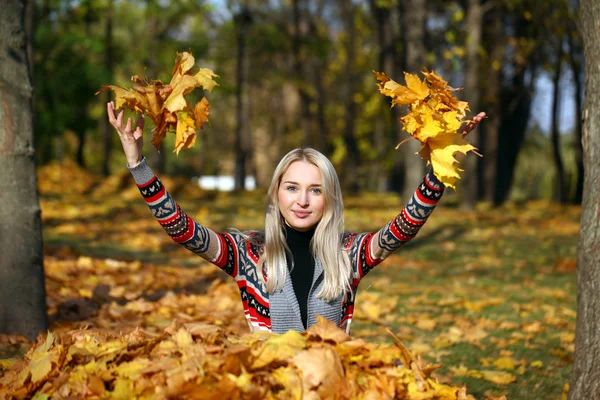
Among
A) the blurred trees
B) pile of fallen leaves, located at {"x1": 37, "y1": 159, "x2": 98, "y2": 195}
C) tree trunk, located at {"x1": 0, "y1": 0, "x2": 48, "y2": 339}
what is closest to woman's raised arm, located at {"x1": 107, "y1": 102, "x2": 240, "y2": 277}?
tree trunk, located at {"x1": 0, "y1": 0, "x2": 48, "y2": 339}

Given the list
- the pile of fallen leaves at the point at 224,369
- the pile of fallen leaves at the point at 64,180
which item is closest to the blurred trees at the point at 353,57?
the pile of fallen leaves at the point at 64,180

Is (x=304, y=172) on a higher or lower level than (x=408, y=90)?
lower

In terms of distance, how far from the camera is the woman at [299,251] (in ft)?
10.7

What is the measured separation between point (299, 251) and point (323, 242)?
0.17 meters

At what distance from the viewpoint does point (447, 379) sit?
4.54 meters

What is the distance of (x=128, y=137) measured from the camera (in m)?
3.04

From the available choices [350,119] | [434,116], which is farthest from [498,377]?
[350,119]

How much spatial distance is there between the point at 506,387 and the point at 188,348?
106 inches

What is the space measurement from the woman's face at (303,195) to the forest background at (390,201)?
2.70 ft

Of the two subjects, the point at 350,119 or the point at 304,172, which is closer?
the point at 304,172

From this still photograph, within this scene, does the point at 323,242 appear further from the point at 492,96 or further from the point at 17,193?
the point at 492,96

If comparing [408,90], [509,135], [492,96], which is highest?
[492,96]

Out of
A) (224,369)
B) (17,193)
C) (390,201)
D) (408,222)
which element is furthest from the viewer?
(390,201)

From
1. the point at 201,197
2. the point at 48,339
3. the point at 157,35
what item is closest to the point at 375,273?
the point at 48,339
